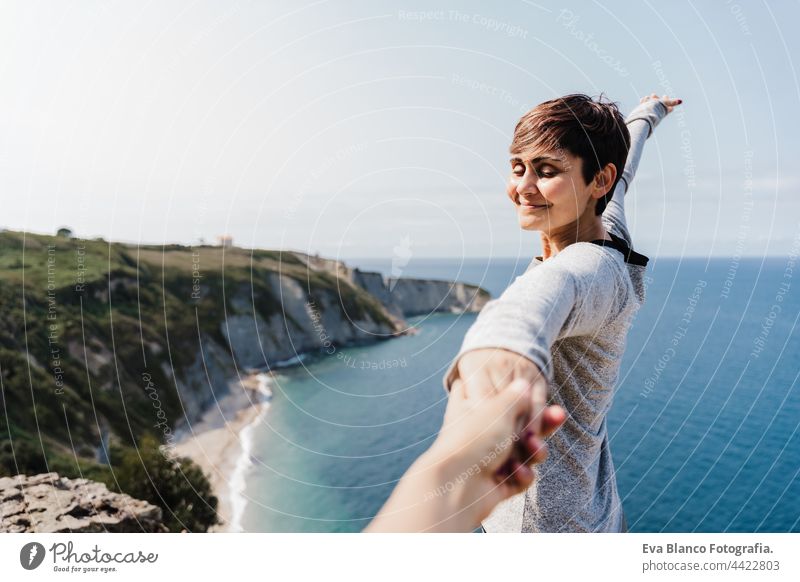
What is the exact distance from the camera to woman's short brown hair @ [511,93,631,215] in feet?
3.88

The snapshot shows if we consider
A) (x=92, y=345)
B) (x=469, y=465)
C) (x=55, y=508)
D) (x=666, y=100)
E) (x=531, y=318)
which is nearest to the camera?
(x=469, y=465)

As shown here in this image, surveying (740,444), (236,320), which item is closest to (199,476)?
(236,320)

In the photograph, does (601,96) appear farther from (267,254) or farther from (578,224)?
(267,254)

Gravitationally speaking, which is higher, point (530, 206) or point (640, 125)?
point (640, 125)

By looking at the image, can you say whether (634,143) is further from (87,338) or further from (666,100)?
(87,338)

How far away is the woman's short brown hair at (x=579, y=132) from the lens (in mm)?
1182

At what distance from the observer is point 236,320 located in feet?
99.8

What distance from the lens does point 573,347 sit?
106 centimetres

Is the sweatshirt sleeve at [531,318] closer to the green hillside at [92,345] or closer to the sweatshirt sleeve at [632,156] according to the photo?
the sweatshirt sleeve at [632,156]
